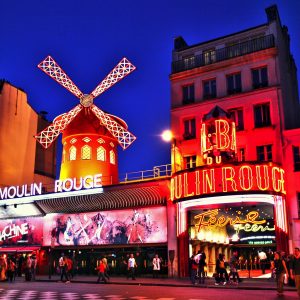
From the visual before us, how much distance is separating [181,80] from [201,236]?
27.3ft

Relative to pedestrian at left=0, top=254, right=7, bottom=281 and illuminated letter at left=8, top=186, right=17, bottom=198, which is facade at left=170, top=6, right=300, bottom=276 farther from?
illuminated letter at left=8, top=186, right=17, bottom=198

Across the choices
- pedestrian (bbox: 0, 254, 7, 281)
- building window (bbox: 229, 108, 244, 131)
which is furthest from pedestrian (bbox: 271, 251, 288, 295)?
pedestrian (bbox: 0, 254, 7, 281)

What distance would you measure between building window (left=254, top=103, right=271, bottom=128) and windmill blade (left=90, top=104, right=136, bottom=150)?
908 cm

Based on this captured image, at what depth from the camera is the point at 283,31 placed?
24.9m

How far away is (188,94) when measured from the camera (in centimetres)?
2352

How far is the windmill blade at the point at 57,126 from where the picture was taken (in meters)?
28.3

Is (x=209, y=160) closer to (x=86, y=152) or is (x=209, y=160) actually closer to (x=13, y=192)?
(x=86, y=152)

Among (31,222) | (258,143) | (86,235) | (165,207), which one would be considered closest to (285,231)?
(258,143)

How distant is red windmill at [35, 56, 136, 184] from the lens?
2767cm

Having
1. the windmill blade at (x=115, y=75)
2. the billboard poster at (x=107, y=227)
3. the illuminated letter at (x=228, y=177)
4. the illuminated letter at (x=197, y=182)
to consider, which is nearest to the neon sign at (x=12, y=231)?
the billboard poster at (x=107, y=227)

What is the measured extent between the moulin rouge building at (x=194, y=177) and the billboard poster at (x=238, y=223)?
6cm

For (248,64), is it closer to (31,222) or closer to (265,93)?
(265,93)

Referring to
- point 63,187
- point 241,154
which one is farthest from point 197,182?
point 63,187

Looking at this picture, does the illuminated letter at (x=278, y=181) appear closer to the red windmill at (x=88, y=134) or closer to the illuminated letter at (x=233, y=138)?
the illuminated letter at (x=233, y=138)
